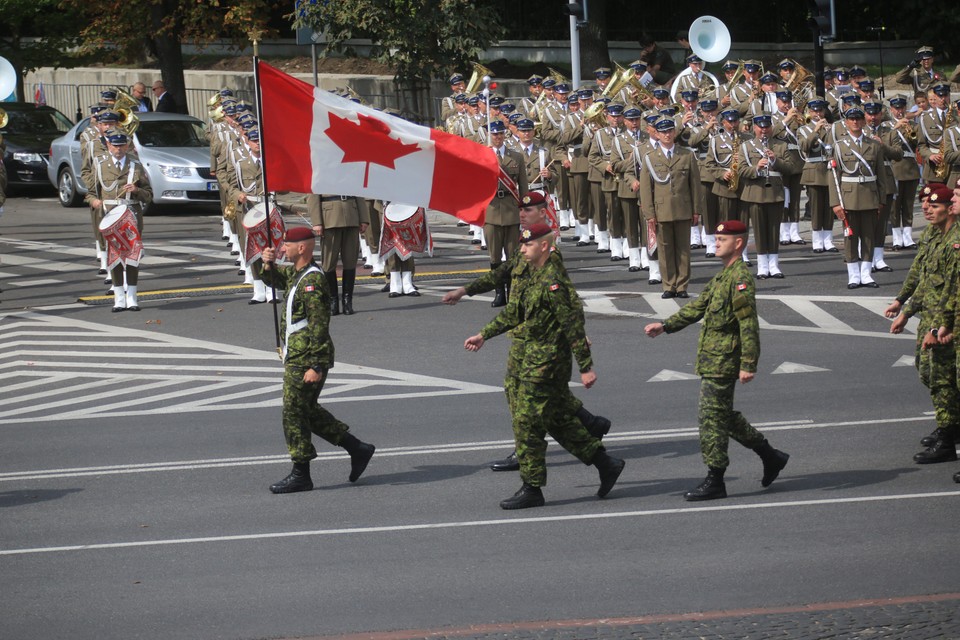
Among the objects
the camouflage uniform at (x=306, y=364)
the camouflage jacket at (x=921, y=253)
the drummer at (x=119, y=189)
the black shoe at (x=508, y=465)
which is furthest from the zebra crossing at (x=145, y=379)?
the camouflage jacket at (x=921, y=253)

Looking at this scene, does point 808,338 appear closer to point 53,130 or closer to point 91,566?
point 91,566

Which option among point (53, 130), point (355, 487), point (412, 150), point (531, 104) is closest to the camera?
point (355, 487)

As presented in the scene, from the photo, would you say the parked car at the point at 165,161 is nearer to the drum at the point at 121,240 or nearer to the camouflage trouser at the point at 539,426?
the drum at the point at 121,240

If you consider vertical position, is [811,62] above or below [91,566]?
above

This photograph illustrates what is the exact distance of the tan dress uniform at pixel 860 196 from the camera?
1911 cm

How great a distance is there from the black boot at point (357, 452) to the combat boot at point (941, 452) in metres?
3.86

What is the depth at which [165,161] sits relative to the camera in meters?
29.7

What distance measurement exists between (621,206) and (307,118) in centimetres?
1116

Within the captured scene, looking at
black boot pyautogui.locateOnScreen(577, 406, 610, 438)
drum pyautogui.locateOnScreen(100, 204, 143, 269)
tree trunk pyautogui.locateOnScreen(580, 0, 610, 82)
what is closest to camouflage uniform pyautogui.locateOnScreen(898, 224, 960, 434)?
black boot pyautogui.locateOnScreen(577, 406, 610, 438)

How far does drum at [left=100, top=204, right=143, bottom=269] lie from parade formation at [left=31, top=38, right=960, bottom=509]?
4cm

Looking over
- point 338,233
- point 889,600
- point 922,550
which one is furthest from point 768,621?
point 338,233

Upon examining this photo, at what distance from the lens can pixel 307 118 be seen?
38.3ft

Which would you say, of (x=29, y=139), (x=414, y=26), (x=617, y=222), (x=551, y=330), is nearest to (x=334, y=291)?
(x=617, y=222)

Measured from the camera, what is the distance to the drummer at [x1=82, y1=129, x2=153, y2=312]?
1952cm
